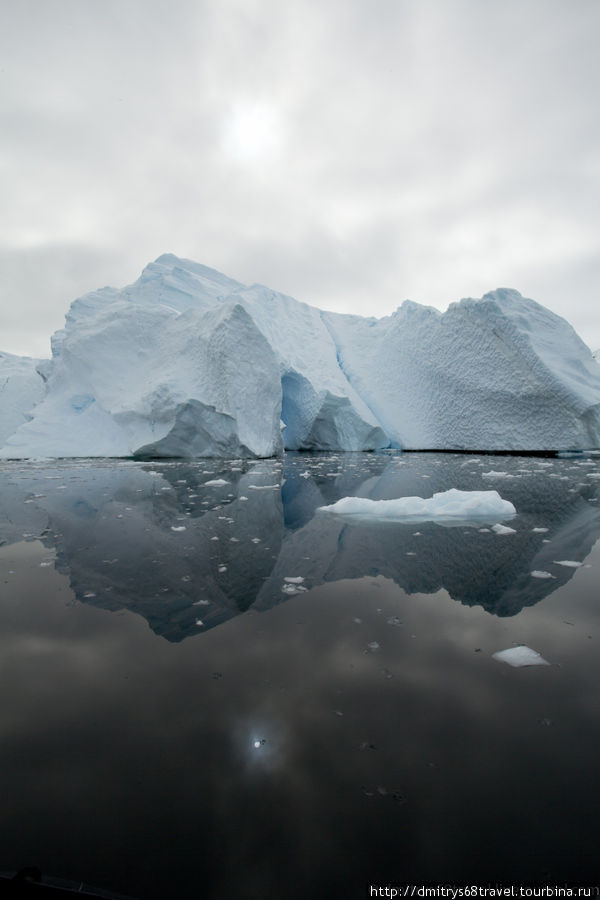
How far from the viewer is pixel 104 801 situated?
1.08 metres

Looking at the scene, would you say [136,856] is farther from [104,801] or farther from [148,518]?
[148,518]

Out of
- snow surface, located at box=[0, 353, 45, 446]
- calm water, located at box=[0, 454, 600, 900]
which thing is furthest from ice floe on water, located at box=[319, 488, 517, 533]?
snow surface, located at box=[0, 353, 45, 446]

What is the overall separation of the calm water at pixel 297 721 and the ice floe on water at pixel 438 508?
1178 millimetres

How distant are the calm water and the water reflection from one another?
0.03 m

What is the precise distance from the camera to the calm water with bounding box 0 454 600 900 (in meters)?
0.93

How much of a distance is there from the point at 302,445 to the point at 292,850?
16900 millimetres

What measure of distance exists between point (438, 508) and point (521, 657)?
2721 mm

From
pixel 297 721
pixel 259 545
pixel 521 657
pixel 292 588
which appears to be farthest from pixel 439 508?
pixel 297 721

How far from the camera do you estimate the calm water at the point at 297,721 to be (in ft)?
3.06

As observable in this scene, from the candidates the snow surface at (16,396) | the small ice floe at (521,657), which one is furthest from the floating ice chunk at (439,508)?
the snow surface at (16,396)

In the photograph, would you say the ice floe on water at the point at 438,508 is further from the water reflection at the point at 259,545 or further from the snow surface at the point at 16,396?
the snow surface at the point at 16,396

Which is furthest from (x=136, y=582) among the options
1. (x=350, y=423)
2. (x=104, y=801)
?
(x=350, y=423)

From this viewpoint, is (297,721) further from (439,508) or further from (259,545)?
(439,508)

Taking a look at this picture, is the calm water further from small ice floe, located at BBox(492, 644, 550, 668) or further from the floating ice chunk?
the floating ice chunk
